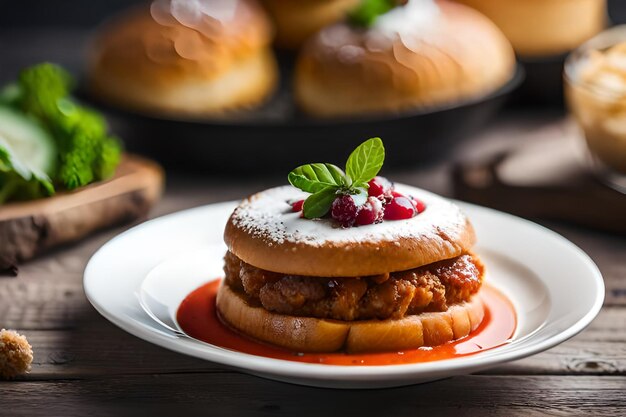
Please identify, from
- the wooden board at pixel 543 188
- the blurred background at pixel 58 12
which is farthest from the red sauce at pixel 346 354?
the blurred background at pixel 58 12

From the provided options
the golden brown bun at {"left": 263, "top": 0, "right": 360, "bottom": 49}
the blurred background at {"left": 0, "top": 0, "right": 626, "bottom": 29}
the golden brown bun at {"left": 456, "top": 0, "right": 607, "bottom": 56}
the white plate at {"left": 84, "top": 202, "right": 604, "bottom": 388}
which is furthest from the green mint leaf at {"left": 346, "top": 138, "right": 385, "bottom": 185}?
the blurred background at {"left": 0, "top": 0, "right": 626, "bottom": 29}

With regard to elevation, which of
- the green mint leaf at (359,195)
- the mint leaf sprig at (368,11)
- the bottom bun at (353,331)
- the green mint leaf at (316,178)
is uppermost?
the green mint leaf at (316,178)

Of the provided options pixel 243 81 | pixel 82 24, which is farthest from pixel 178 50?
pixel 82 24

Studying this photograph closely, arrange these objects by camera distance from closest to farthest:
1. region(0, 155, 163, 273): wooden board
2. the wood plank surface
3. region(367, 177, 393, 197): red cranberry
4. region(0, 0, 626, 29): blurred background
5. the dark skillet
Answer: the wood plank surface
region(367, 177, 393, 197): red cranberry
region(0, 155, 163, 273): wooden board
the dark skillet
region(0, 0, 626, 29): blurred background

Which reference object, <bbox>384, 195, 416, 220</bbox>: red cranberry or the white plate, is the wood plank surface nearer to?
the white plate

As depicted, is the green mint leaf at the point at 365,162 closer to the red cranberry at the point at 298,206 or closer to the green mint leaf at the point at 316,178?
the green mint leaf at the point at 316,178
